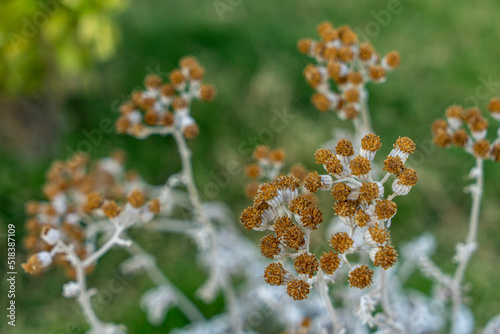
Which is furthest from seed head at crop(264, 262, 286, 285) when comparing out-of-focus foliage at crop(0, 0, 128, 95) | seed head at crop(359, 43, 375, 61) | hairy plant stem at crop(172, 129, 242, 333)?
out-of-focus foliage at crop(0, 0, 128, 95)

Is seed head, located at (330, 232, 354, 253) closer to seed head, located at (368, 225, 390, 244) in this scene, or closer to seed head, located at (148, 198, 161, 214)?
seed head, located at (368, 225, 390, 244)

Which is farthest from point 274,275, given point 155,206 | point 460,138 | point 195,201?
point 460,138

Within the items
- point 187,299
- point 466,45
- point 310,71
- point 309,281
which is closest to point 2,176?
point 187,299

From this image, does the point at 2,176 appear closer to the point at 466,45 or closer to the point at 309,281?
the point at 309,281

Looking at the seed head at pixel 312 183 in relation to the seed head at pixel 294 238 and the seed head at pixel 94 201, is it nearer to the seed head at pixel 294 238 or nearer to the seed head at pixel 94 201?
the seed head at pixel 294 238

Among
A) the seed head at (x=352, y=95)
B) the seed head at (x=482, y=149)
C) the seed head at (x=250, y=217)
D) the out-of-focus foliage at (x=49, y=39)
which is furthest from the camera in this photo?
the out-of-focus foliage at (x=49, y=39)

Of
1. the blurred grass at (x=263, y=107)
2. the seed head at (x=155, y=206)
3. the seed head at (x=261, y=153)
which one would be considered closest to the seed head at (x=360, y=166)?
the seed head at (x=261, y=153)
